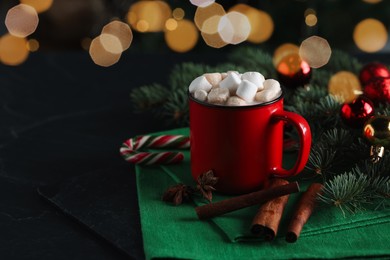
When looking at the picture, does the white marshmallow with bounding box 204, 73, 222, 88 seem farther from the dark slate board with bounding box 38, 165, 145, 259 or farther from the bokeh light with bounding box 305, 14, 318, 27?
the bokeh light with bounding box 305, 14, 318, 27

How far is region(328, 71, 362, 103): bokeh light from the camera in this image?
1137mm

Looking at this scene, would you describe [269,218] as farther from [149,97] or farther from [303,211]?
[149,97]

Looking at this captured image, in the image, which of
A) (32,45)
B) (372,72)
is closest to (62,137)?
(372,72)

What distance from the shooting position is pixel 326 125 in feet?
3.53

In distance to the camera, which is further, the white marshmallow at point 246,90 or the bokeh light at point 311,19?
the bokeh light at point 311,19

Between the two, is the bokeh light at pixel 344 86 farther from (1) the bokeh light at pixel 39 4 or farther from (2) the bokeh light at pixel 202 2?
(1) the bokeh light at pixel 39 4

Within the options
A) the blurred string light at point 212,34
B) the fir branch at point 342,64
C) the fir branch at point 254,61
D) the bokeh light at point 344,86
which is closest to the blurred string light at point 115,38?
the blurred string light at point 212,34

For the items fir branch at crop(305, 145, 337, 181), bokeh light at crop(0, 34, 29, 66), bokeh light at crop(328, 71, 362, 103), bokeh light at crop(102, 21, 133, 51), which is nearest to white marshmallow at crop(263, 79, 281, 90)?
fir branch at crop(305, 145, 337, 181)

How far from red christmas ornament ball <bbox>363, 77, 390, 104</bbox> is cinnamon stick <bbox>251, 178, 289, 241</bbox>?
31cm

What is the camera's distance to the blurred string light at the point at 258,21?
1.96 metres

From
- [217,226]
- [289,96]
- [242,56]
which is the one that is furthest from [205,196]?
[242,56]

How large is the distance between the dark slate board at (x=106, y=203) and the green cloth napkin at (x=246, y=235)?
0.02 meters

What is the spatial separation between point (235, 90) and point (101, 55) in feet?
3.32

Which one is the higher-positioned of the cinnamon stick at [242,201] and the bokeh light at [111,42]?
the cinnamon stick at [242,201]
